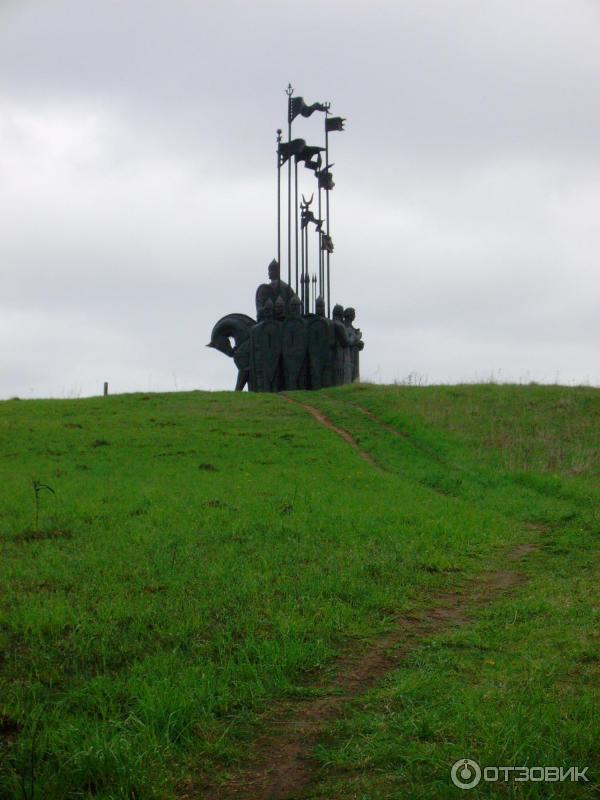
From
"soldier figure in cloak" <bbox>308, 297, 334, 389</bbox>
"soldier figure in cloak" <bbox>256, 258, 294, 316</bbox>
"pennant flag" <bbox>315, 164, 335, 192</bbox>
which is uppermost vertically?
"pennant flag" <bbox>315, 164, 335, 192</bbox>

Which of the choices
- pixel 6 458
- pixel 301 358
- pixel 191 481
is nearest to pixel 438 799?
pixel 191 481

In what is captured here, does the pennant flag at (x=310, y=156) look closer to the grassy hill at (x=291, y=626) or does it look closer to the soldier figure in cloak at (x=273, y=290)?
the soldier figure in cloak at (x=273, y=290)

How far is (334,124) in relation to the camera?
122ft

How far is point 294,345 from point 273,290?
373 cm

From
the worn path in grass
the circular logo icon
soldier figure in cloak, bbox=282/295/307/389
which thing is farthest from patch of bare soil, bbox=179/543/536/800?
soldier figure in cloak, bbox=282/295/307/389

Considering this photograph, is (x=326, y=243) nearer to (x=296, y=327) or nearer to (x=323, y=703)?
(x=296, y=327)

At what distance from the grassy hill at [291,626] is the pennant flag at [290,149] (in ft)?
72.5

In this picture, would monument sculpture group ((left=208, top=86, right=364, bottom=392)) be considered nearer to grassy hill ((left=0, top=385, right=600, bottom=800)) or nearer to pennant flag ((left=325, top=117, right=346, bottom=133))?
pennant flag ((left=325, top=117, right=346, bottom=133))

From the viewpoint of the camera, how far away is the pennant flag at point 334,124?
37281 mm

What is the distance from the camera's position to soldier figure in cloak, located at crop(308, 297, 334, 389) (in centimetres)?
3300

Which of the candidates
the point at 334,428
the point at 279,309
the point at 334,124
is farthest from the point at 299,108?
the point at 334,428

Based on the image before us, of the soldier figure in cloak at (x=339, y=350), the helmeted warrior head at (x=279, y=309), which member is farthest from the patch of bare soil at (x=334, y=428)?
the helmeted warrior head at (x=279, y=309)

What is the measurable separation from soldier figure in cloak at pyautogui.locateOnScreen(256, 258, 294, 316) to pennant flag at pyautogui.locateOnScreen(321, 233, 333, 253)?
2211 millimetres

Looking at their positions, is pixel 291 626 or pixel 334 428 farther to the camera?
pixel 334 428
